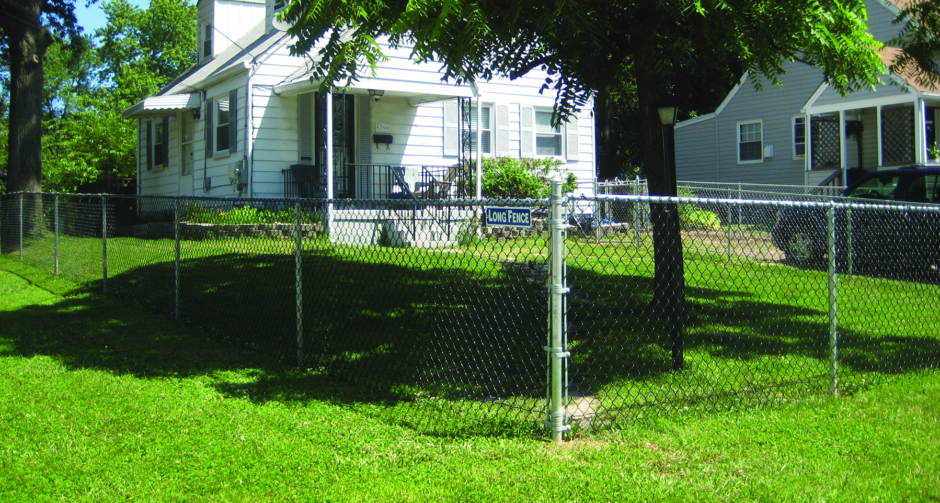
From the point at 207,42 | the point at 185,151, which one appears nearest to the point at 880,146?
the point at 185,151

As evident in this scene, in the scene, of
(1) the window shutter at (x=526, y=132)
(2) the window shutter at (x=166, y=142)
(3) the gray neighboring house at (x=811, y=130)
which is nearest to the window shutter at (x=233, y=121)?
(2) the window shutter at (x=166, y=142)

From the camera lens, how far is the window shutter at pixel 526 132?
747 inches

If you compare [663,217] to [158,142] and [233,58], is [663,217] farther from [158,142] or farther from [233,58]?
[158,142]

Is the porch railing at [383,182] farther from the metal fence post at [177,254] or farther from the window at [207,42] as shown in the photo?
the window at [207,42]

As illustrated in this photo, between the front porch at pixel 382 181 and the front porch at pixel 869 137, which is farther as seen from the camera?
the front porch at pixel 869 137

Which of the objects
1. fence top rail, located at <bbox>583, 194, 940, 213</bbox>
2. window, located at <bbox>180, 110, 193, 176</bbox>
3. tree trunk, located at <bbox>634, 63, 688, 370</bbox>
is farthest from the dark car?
window, located at <bbox>180, 110, 193, 176</bbox>

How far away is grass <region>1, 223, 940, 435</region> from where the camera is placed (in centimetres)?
548

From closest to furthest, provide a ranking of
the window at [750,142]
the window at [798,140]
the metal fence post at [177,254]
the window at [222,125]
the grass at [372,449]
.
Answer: the grass at [372,449] → the metal fence post at [177,254] → the window at [222,125] → the window at [798,140] → the window at [750,142]

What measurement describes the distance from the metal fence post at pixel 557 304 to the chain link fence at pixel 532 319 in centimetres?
1

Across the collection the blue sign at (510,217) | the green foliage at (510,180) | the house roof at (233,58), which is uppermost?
the house roof at (233,58)

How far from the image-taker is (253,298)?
26.2 ft

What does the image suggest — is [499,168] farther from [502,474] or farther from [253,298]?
[502,474]

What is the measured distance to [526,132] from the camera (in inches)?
750

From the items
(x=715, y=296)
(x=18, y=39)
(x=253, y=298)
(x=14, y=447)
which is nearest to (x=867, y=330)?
(x=715, y=296)
